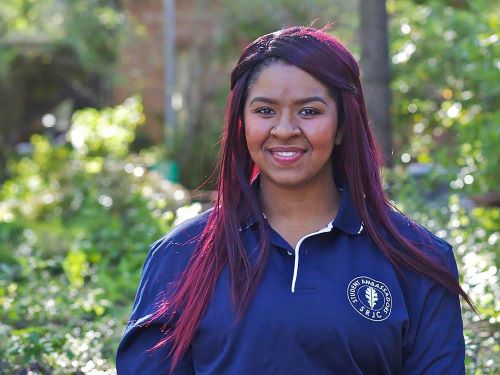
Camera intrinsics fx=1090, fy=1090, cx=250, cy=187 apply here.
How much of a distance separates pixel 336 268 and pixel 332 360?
0.83ft

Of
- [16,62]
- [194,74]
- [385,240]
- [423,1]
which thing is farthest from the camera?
[16,62]

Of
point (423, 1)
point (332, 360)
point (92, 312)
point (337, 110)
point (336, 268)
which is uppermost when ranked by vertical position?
point (423, 1)

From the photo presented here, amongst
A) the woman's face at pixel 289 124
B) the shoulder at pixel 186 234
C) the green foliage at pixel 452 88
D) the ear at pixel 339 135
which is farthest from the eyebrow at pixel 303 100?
the green foliage at pixel 452 88

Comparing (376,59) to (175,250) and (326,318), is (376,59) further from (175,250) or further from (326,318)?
(326,318)

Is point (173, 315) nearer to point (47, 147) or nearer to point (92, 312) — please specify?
point (92, 312)

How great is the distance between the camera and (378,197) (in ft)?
10.0

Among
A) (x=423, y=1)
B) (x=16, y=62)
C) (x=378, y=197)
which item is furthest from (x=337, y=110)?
(x=16, y=62)


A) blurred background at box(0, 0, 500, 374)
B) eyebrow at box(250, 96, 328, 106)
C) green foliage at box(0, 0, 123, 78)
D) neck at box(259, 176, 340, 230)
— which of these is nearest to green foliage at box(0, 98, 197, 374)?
blurred background at box(0, 0, 500, 374)

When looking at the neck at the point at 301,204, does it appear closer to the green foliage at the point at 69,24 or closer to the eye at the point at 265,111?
the eye at the point at 265,111

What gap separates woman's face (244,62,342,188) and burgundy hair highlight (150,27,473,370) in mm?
36

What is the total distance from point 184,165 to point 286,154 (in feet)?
36.3

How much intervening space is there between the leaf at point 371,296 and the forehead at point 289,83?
21.3 inches

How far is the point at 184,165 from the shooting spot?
14.0 m

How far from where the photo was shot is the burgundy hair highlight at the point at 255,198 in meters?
2.92
